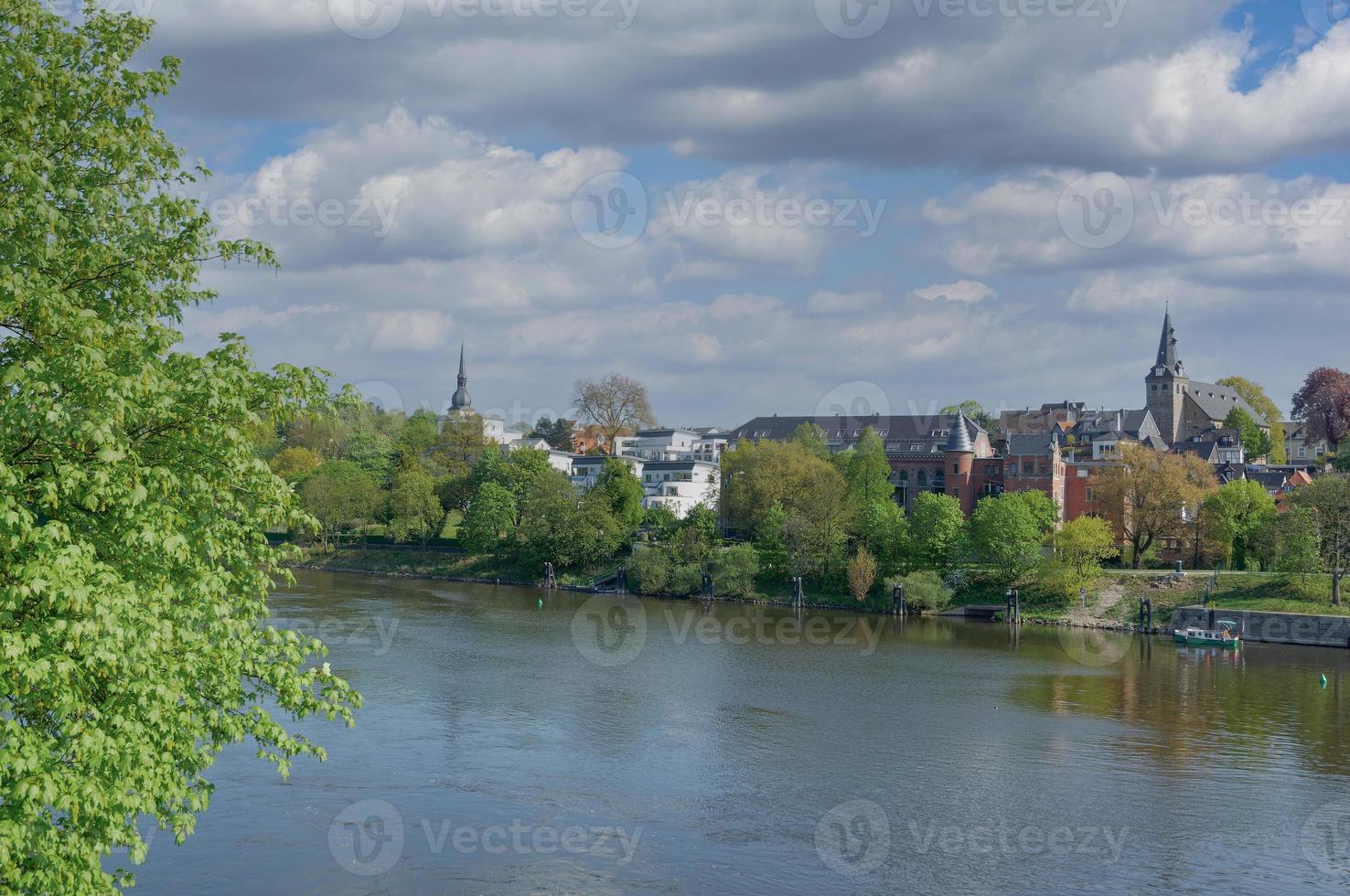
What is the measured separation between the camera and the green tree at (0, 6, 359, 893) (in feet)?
36.9

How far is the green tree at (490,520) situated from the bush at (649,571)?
14.0 m

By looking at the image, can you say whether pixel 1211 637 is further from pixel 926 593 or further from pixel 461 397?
pixel 461 397

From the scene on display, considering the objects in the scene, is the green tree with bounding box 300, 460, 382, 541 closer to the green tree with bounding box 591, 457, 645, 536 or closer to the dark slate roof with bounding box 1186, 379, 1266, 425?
the green tree with bounding box 591, 457, 645, 536

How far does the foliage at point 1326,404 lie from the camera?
117 m

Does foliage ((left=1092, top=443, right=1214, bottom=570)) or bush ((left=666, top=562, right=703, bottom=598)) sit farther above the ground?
foliage ((left=1092, top=443, right=1214, bottom=570))

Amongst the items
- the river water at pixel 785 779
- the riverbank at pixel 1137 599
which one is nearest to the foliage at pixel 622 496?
the riverbank at pixel 1137 599

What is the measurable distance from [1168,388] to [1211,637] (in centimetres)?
8774

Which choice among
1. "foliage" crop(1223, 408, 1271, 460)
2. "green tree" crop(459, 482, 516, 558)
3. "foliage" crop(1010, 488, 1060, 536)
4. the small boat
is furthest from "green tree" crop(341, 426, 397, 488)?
"foliage" crop(1223, 408, 1271, 460)

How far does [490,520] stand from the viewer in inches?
3848

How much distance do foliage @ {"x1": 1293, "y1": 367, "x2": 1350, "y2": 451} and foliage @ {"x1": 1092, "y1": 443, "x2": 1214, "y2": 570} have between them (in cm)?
3958

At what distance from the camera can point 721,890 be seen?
2392 centimetres

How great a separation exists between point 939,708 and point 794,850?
18.0m

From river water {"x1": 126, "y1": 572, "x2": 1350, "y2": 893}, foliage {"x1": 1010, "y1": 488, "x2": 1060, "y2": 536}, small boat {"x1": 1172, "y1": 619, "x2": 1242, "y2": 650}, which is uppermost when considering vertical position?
foliage {"x1": 1010, "y1": 488, "x2": 1060, "y2": 536}

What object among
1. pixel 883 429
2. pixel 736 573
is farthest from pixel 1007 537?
pixel 883 429
